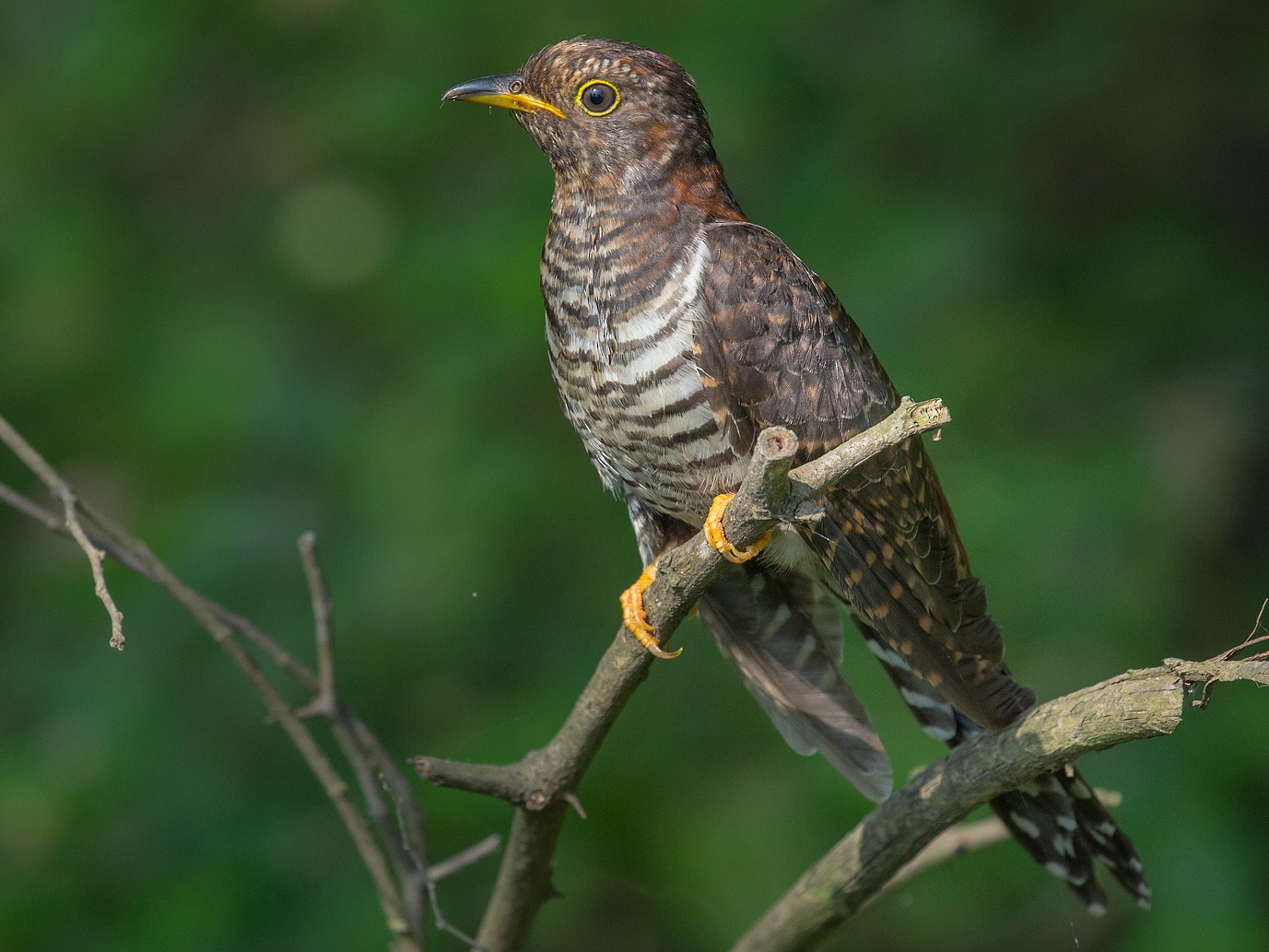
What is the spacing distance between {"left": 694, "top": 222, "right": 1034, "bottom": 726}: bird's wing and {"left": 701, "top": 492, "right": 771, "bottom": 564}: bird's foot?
12 cm

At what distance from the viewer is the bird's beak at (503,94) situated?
2627 millimetres

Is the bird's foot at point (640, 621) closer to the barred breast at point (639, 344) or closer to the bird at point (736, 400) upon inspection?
the bird at point (736, 400)

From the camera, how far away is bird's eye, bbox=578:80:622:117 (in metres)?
2.54

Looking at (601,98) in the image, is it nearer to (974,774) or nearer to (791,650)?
(791,650)

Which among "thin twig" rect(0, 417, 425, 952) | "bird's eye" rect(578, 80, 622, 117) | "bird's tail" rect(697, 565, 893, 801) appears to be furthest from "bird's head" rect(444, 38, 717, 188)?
"thin twig" rect(0, 417, 425, 952)

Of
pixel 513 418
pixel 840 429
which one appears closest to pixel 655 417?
pixel 840 429

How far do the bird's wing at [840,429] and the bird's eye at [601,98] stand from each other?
344 millimetres

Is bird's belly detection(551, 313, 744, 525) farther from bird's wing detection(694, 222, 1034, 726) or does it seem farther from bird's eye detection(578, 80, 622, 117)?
bird's eye detection(578, 80, 622, 117)

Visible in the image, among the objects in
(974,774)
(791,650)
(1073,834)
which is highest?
(791,650)

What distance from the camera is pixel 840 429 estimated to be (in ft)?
7.67

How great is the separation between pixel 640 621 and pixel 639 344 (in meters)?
0.47

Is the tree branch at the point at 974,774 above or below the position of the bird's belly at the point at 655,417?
below

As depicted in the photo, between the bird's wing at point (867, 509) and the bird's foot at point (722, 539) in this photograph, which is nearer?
the bird's foot at point (722, 539)

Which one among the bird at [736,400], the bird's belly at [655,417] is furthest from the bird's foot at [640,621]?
the bird's belly at [655,417]
